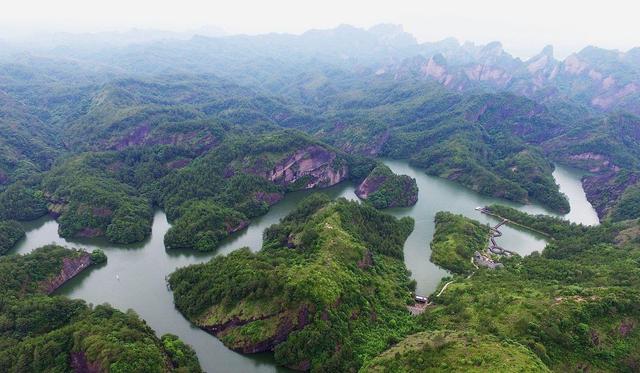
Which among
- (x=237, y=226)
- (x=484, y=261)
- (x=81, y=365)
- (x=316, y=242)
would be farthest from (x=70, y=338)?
(x=484, y=261)

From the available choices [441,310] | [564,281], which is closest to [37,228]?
[441,310]

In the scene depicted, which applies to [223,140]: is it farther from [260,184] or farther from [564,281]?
[564,281]

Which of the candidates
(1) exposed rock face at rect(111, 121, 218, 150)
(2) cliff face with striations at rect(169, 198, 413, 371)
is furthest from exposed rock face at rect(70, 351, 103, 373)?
(1) exposed rock face at rect(111, 121, 218, 150)

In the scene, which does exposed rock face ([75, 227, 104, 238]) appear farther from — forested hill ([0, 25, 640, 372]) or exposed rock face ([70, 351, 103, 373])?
exposed rock face ([70, 351, 103, 373])

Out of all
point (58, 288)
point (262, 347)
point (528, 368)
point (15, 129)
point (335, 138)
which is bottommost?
point (335, 138)

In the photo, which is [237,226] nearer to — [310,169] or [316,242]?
[316,242]

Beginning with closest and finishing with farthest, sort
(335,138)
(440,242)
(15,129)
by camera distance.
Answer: (440,242)
(15,129)
(335,138)

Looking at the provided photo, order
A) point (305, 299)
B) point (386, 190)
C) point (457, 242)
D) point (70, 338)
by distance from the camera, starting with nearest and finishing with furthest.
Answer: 1. point (70, 338)
2. point (305, 299)
3. point (457, 242)
4. point (386, 190)
